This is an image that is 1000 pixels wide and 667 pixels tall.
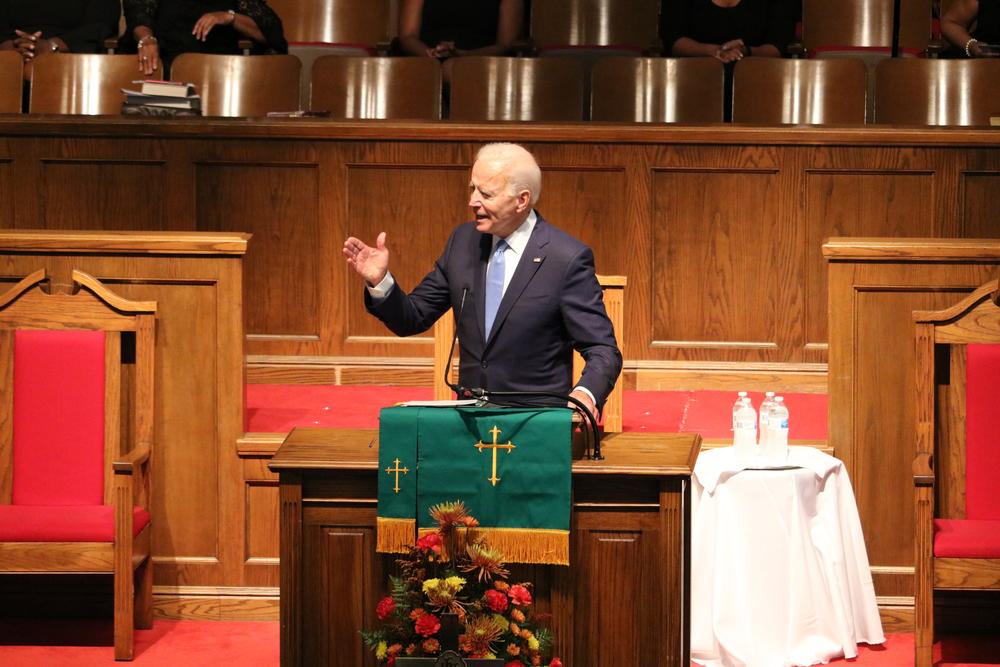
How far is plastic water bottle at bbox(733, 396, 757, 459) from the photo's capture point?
145 inches

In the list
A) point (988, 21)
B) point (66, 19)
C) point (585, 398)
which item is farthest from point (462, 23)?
point (585, 398)

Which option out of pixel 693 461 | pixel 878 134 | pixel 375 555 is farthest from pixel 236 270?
pixel 878 134

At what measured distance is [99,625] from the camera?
157 inches

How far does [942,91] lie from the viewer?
571 centimetres

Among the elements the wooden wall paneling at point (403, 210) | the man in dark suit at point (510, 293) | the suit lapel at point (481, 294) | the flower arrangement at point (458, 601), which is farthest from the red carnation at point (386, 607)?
the wooden wall paneling at point (403, 210)

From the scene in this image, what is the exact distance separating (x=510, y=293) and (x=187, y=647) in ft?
4.56

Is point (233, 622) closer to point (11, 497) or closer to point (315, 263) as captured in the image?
point (11, 497)

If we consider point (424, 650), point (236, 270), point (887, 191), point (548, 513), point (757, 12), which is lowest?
point (424, 650)

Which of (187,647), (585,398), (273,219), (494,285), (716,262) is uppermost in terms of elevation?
(273,219)

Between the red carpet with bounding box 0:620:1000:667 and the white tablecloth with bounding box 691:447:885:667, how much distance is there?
0.45 feet

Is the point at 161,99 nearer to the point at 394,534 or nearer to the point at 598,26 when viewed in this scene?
the point at 598,26

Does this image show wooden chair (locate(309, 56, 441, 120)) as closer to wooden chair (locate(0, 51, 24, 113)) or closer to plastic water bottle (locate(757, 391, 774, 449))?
wooden chair (locate(0, 51, 24, 113))

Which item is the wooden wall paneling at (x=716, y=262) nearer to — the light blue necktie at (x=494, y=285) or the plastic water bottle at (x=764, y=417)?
the plastic water bottle at (x=764, y=417)

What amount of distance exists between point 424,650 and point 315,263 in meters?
2.68
